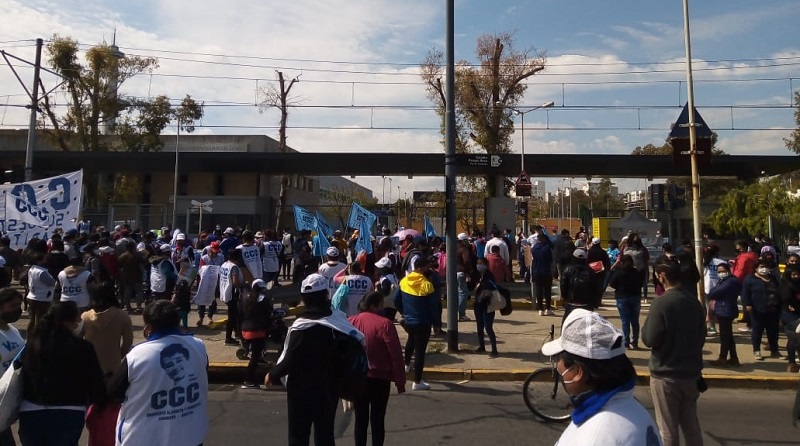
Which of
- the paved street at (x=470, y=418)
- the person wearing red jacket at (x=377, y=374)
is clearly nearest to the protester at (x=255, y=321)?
the paved street at (x=470, y=418)

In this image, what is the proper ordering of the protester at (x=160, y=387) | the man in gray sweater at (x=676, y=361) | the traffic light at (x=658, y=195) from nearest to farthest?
the protester at (x=160, y=387) < the man in gray sweater at (x=676, y=361) < the traffic light at (x=658, y=195)

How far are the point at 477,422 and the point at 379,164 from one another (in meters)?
25.2

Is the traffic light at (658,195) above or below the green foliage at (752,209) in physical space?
below

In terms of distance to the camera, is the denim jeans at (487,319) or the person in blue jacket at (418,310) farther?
the denim jeans at (487,319)

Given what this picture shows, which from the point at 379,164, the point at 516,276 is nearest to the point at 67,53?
the point at 379,164

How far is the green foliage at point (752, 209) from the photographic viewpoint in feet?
86.6

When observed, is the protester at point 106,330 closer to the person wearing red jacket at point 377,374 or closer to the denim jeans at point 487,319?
the person wearing red jacket at point 377,374

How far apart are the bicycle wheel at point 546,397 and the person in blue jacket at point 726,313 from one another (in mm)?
3905

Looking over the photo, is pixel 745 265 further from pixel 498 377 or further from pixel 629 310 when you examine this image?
pixel 498 377

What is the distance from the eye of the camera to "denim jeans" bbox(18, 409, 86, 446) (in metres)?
3.54

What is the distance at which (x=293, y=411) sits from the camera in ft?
13.9

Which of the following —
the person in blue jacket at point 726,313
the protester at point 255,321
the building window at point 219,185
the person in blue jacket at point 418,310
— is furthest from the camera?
the building window at point 219,185

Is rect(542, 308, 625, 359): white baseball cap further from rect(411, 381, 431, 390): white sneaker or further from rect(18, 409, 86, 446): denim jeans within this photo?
rect(411, 381, 431, 390): white sneaker

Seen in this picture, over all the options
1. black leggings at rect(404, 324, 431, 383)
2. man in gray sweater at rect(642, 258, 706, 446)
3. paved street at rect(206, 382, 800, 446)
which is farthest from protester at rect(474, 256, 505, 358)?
man in gray sweater at rect(642, 258, 706, 446)
